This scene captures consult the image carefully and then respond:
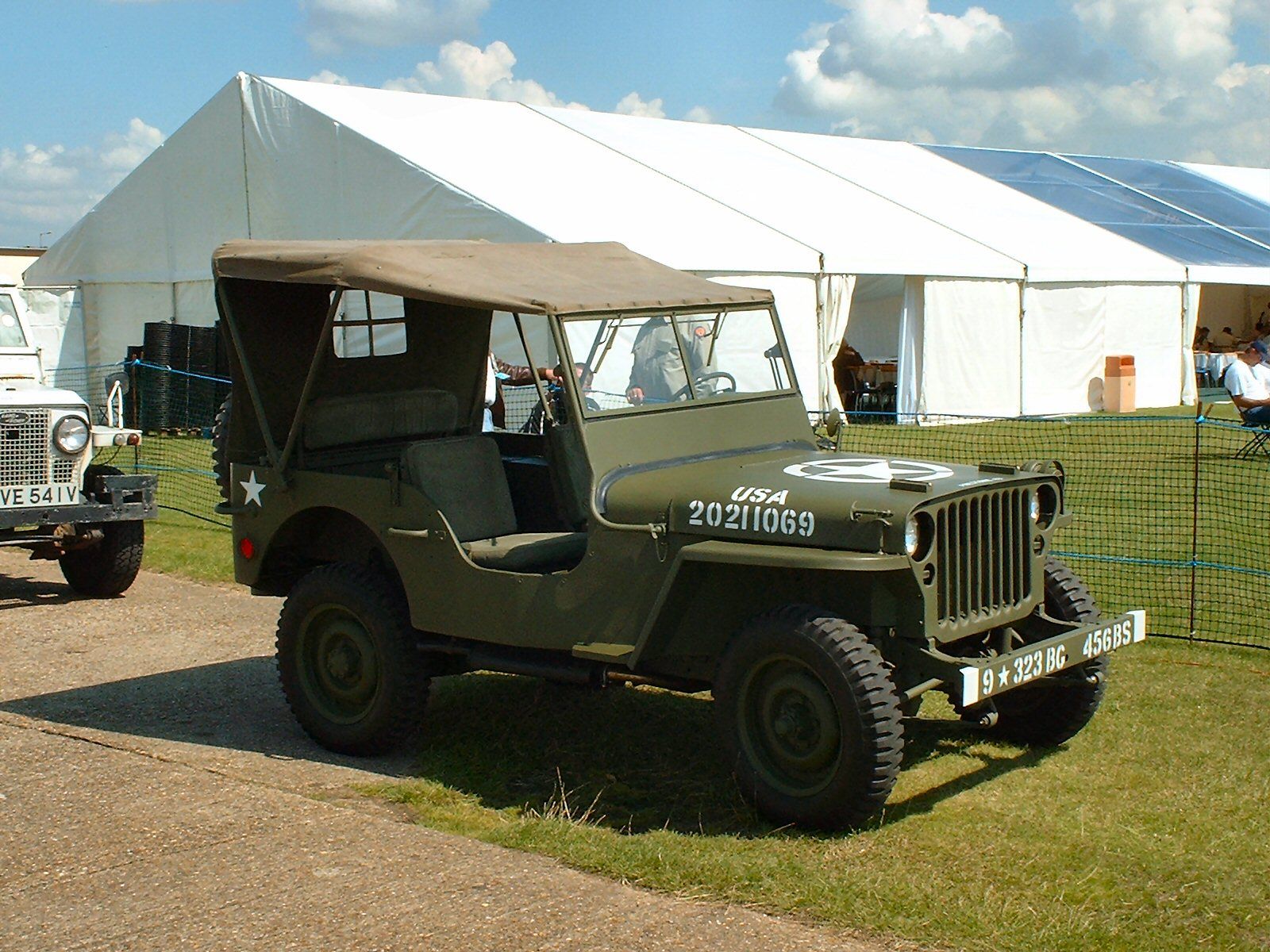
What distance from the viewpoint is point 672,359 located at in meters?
6.28

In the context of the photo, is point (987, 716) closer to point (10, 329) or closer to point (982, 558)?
point (982, 558)

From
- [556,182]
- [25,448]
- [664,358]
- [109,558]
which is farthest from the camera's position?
[556,182]

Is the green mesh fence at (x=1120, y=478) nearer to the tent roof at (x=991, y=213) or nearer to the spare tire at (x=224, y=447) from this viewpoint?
the spare tire at (x=224, y=447)

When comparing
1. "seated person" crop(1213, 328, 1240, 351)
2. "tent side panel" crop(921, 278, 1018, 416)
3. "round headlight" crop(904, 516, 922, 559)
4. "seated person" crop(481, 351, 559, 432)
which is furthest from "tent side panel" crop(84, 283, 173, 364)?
"seated person" crop(1213, 328, 1240, 351)

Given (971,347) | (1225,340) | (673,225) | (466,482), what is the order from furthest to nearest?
(1225,340) < (971,347) < (673,225) < (466,482)

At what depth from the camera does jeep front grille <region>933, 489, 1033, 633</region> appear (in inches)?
202

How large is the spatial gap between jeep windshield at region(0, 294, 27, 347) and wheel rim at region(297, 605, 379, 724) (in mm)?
5969

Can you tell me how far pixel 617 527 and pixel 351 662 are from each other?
1.58 meters

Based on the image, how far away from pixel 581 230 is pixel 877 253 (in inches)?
209

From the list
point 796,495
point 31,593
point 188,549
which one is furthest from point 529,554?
point 188,549

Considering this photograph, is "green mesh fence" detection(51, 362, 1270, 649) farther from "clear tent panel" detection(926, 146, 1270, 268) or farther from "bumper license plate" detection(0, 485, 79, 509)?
"clear tent panel" detection(926, 146, 1270, 268)

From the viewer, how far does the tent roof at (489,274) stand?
5.81 metres

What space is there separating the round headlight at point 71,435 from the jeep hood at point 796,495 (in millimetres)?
5532

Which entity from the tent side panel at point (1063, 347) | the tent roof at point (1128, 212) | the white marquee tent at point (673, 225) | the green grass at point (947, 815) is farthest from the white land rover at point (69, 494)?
the tent roof at point (1128, 212)
